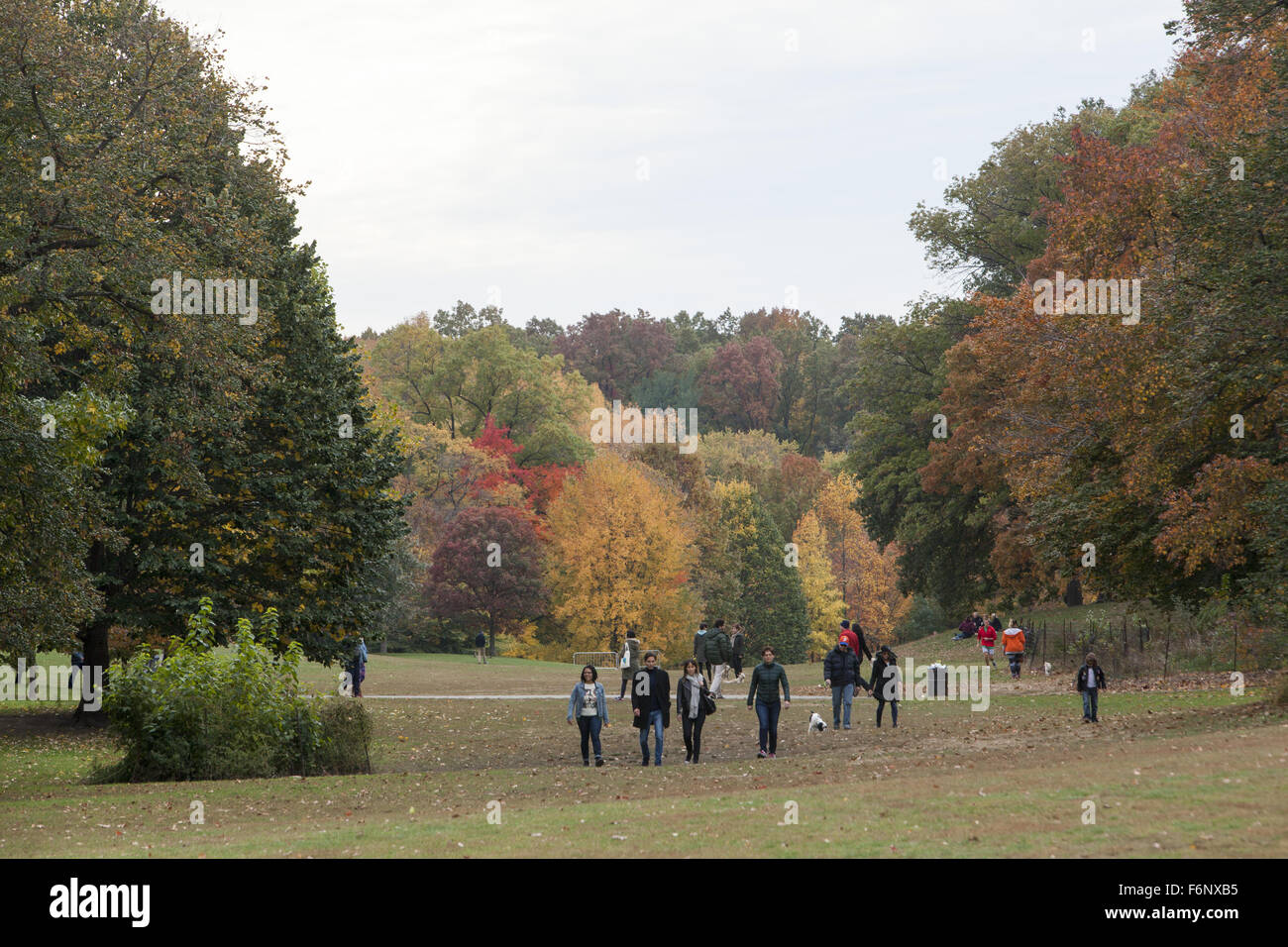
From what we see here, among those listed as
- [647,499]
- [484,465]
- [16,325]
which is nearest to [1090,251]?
[16,325]

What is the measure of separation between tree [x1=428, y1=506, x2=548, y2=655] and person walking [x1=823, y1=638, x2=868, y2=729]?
39003 millimetres

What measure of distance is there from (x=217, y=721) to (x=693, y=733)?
7337 mm

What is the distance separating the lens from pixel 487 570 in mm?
62781

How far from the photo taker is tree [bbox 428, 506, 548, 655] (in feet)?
205

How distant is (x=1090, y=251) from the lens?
27.9 m

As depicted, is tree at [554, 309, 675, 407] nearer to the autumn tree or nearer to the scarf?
the autumn tree

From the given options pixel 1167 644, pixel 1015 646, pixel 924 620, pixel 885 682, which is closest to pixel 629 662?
pixel 1015 646

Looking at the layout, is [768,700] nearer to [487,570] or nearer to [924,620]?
[487,570]

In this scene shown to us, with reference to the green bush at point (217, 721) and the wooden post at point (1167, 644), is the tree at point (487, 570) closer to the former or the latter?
the wooden post at point (1167, 644)

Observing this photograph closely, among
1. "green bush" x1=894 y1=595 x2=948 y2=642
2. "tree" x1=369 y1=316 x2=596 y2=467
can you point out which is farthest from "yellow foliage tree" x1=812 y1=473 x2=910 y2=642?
"tree" x1=369 y1=316 x2=596 y2=467

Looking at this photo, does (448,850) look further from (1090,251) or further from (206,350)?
(1090,251)

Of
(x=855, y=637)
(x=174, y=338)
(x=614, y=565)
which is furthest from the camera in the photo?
(x=614, y=565)

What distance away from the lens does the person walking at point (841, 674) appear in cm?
2341

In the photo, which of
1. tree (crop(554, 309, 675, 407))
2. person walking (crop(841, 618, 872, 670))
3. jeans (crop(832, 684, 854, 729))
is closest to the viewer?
jeans (crop(832, 684, 854, 729))
